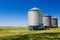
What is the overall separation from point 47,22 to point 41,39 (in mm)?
36815

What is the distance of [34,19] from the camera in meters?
41.8

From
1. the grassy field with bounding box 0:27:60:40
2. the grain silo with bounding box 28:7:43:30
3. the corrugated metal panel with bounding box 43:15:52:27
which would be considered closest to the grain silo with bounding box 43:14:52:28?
the corrugated metal panel with bounding box 43:15:52:27

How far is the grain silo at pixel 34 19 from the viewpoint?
137ft

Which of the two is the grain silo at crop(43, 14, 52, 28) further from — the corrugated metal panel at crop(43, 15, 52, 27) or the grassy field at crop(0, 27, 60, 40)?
the grassy field at crop(0, 27, 60, 40)

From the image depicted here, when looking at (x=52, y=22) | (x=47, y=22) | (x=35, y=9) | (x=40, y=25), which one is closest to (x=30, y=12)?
(x=35, y=9)

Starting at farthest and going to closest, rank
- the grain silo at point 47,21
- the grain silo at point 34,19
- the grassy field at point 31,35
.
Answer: the grain silo at point 47,21
the grain silo at point 34,19
the grassy field at point 31,35

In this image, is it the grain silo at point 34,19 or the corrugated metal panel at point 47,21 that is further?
the corrugated metal panel at point 47,21

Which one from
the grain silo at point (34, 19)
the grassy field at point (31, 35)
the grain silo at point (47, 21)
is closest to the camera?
the grassy field at point (31, 35)

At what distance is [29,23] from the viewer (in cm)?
4244

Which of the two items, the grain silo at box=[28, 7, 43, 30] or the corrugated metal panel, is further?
the corrugated metal panel

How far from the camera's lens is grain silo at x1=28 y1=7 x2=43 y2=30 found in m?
41.7

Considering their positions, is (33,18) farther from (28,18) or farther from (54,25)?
(54,25)

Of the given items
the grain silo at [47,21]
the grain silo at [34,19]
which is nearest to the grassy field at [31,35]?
the grain silo at [34,19]

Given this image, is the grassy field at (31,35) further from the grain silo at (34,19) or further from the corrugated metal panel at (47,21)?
the corrugated metal panel at (47,21)
